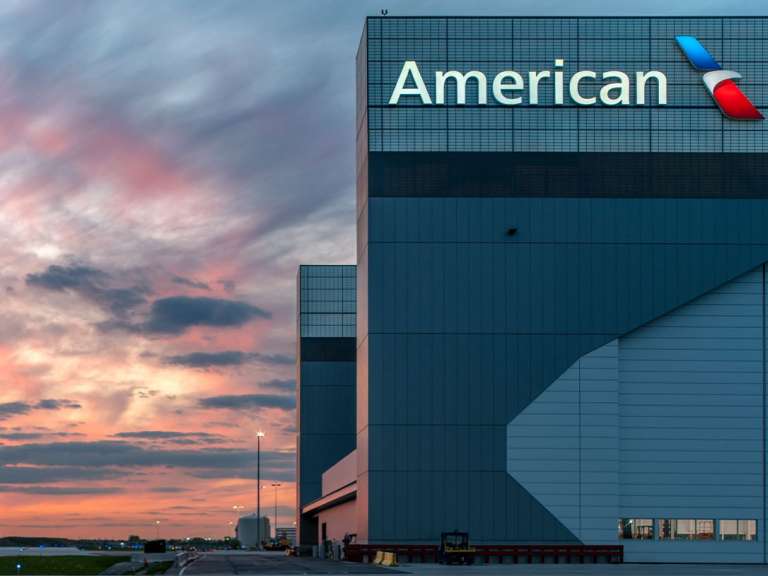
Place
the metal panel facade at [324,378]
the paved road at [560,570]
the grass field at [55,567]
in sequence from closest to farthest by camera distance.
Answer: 1. the paved road at [560,570]
2. the grass field at [55,567]
3. the metal panel facade at [324,378]

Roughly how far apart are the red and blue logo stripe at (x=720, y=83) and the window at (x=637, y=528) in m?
24.7

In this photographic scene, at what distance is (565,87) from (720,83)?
9.38 metres

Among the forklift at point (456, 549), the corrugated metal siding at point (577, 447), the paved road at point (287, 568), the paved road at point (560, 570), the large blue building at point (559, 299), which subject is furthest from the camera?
the large blue building at point (559, 299)

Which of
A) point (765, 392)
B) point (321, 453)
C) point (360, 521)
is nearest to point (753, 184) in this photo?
point (765, 392)

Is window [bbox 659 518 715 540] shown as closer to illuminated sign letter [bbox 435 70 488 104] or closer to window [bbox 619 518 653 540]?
window [bbox 619 518 653 540]

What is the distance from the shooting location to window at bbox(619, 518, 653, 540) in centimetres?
6975

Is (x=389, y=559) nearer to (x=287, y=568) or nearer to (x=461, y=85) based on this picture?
(x=287, y=568)

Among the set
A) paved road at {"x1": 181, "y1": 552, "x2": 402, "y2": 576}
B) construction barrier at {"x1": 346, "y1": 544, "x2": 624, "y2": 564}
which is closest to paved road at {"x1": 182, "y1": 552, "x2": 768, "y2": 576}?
paved road at {"x1": 181, "y1": 552, "x2": 402, "y2": 576}

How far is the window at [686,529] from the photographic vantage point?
70062mm

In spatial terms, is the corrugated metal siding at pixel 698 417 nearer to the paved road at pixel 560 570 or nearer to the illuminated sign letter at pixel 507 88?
the paved road at pixel 560 570

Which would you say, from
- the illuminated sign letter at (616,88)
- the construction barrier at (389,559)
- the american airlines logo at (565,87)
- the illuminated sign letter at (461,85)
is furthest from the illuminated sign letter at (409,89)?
the construction barrier at (389,559)

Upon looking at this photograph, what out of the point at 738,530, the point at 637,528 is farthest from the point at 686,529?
the point at 738,530

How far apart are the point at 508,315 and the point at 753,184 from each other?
16.6m

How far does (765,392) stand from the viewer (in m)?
71.4
